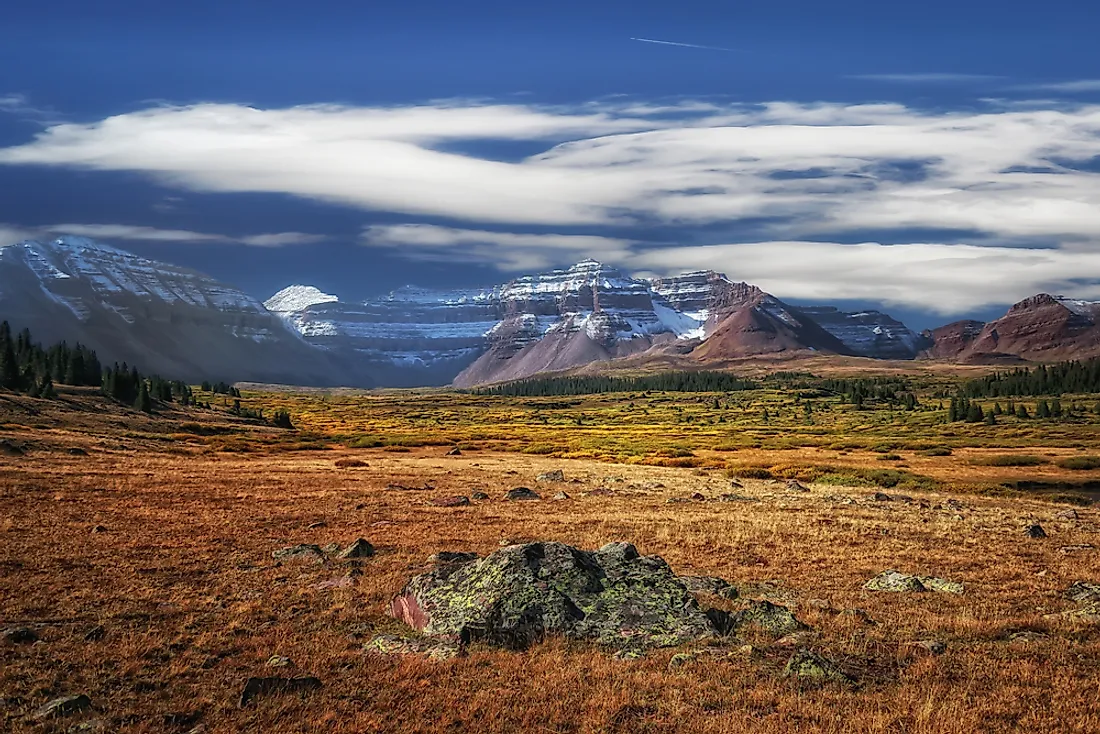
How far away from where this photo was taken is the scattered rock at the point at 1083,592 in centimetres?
2108

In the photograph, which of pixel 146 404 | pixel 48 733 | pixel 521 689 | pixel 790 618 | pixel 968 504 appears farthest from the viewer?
pixel 146 404

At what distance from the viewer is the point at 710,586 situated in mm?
21641

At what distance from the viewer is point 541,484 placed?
54.6m

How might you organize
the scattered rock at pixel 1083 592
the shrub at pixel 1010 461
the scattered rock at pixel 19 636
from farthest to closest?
1. the shrub at pixel 1010 461
2. the scattered rock at pixel 1083 592
3. the scattered rock at pixel 19 636

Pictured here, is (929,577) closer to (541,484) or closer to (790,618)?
(790,618)

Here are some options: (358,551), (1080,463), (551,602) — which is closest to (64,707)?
(551,602)

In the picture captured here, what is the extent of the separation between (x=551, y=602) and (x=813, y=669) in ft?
19.6

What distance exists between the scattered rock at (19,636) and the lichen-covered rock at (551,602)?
25.3 ft

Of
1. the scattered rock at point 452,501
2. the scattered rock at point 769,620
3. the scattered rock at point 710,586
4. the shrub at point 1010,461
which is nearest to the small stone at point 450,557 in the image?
the scattered rock at point 710,586

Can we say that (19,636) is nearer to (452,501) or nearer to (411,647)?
(411,647)

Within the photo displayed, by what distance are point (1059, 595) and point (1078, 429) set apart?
144588 mm

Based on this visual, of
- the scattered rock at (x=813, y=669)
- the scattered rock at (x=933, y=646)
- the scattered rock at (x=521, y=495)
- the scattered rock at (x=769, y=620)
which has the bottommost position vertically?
the scattered rock at (x=521, y=495)

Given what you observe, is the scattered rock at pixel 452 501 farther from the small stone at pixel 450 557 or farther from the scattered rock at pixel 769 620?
Result: the scattered rock at pixel 769 620

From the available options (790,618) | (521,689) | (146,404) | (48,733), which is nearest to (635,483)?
(790,618)
